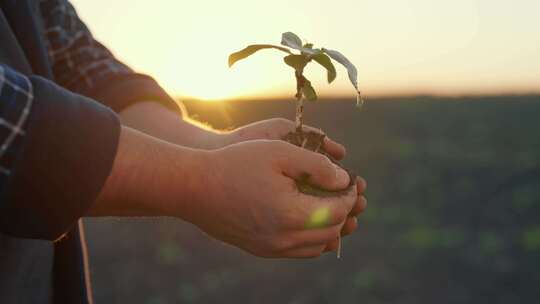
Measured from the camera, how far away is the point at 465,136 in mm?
11016

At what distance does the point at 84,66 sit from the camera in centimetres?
190

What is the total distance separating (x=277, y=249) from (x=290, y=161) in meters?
0.19

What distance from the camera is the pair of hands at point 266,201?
4.60 feet

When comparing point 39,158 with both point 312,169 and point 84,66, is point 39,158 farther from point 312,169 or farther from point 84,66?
point 84,66

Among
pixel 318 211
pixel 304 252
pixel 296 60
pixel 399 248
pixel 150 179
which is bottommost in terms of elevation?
pixel 399 248

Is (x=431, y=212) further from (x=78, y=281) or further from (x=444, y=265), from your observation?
(x=78, y=281)

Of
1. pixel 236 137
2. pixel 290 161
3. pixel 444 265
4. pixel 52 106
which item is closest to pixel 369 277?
pixel 444 265

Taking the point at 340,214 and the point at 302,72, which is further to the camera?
the point at 302,72

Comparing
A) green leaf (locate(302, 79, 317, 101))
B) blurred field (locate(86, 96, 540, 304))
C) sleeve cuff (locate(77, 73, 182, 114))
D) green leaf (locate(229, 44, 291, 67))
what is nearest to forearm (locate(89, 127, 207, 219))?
green leaf (locate(229, 44, 291, 67))

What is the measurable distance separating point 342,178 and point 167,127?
552mm

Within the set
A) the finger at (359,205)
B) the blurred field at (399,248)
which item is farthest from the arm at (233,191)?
the blurred field at (399,248)

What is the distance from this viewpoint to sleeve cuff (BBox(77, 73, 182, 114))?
192 cm

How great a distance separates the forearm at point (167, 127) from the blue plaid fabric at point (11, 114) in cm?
75

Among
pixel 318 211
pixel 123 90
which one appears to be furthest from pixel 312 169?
pixel 123 90
